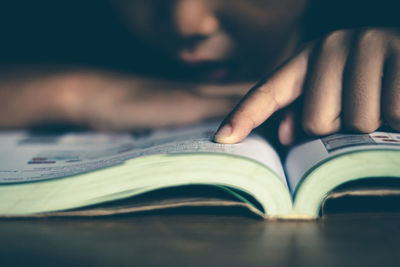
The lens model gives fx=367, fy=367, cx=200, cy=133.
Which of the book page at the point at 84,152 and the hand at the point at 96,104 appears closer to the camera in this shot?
the book page at the point at 84,152

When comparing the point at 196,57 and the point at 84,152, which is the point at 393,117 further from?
the point at 196,57

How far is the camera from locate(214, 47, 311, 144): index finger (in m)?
0.49

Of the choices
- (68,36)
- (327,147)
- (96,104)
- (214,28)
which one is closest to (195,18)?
(214,28)

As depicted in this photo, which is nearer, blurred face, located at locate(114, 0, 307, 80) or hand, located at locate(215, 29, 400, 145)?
hand, located at locate(215, 29, 400, 145)

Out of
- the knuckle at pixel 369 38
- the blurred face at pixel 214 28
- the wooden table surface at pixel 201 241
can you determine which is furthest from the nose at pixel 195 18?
the wooden table surface at pixel 201 241

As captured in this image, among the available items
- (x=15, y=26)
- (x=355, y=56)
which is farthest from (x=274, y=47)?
(x=15, y=26)

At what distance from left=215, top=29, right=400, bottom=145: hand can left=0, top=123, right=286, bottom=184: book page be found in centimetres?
4

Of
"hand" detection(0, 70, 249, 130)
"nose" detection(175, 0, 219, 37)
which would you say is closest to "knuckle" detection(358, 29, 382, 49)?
"hand" detection(0, 70, 249, 130)

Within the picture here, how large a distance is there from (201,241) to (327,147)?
21cm

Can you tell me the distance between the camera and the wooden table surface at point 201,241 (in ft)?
1.05

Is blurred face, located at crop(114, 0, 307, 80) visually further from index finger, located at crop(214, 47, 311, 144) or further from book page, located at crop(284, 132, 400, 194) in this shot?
book page, located at crop(284, 132, 400, 194)

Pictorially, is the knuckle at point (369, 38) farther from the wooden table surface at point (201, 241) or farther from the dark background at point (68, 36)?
the dark background at point (68, 36)

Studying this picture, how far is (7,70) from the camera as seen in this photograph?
3.25ft

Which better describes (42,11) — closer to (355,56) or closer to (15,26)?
(15,26)
